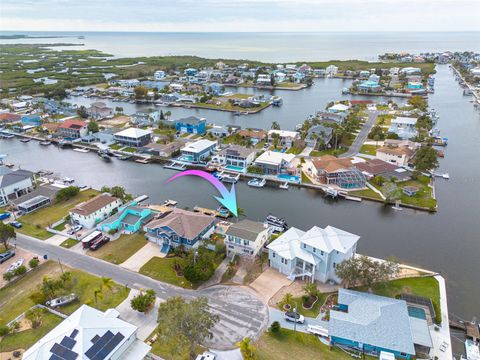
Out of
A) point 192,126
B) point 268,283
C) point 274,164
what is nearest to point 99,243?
point 268,283

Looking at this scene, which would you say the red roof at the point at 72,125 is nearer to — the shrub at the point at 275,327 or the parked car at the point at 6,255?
the parked car at the point at 6,255

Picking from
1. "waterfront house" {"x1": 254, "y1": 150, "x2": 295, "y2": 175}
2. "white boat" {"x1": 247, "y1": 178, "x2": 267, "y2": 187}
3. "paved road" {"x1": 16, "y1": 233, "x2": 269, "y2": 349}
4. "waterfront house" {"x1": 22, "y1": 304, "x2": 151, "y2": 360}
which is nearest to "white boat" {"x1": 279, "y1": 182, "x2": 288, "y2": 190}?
"white boat" {"x1": 247, "y1": 178, "x2": 267, "y2": 187}

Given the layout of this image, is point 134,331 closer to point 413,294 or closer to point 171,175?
point 413,294

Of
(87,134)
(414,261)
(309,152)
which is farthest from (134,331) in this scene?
(87,134)

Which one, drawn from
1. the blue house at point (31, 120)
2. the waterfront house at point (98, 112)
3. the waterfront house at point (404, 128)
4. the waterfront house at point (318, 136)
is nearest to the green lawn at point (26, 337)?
the waterfront house at point (318, 136)

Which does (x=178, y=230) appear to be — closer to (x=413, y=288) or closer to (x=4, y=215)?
(x=413, y=288)

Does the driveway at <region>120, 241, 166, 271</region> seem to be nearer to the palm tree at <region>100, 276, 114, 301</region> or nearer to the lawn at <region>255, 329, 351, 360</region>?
the palm tree at <region>100, 276, 114, 301</region>
